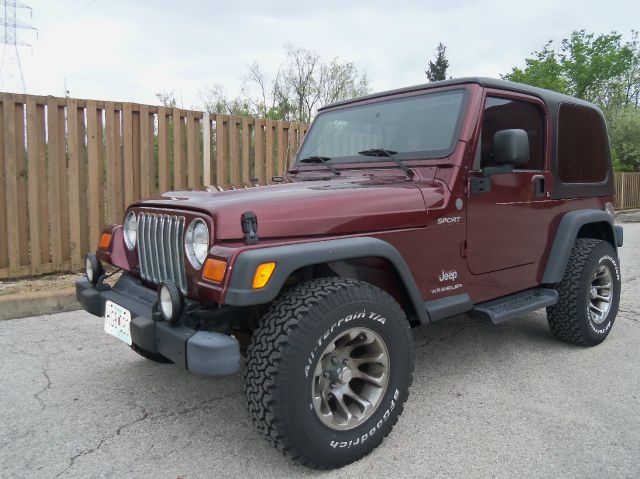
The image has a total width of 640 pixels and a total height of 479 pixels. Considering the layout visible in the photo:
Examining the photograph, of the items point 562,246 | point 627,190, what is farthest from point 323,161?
point 627,190

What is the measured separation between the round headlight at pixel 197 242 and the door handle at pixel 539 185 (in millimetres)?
2332

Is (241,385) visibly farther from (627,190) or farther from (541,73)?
(541,73)

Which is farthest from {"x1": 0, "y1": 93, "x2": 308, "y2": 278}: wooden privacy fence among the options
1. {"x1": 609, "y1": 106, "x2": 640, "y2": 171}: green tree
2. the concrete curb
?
{"x1": 609, "y1": 106, "x2": 640, "y2": 171}: green tree

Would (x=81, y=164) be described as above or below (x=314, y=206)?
above

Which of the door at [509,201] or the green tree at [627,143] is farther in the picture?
the green tree at [627,143]

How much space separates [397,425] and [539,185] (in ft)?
6.35

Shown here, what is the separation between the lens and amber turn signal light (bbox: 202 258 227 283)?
2.11 metres

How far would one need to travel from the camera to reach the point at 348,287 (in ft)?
7.62

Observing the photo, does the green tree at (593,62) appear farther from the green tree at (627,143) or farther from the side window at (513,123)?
the side window at (513,123)

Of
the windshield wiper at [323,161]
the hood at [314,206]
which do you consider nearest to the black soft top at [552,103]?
the windshield wiper at [323,161]

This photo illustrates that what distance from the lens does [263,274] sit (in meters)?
2.09

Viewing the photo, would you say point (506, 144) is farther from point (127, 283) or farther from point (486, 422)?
point (127, 283)

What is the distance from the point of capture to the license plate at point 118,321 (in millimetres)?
2556

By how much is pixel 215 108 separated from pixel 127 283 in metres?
19.5
